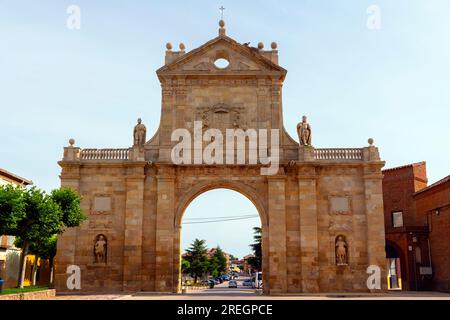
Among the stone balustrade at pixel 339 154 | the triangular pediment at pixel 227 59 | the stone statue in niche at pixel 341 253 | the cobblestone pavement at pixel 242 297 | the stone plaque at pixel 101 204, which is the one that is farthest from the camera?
the triangular pediment at pixel 227 59

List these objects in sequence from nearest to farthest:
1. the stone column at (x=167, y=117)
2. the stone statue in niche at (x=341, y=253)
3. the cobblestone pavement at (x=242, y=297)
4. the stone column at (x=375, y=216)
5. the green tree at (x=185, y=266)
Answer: the cobblestone pavement at (x=242, y=297) < the stone column at (x=375, y=216) < the stone statue in niche at (x=341, y=253) < the stone column at (x=167, y=117) < the green tree at (x=185, y=266)

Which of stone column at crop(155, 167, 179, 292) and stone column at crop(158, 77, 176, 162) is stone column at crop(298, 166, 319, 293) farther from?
stone column at crop(158, 77, 176, 162)

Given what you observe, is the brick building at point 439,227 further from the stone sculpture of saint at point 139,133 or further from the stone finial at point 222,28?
the stone sculpture of saint at point 139,133

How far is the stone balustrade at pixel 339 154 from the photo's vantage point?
99.8ft

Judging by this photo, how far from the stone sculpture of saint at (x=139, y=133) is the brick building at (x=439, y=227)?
19535mm

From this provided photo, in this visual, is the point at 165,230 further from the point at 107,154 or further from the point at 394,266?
the point at 394,266

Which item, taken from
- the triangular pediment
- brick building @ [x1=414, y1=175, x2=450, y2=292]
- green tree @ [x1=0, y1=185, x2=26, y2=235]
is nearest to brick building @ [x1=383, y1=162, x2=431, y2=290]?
brick building @ [x1=414, y1=175, x2=450, y2=292]

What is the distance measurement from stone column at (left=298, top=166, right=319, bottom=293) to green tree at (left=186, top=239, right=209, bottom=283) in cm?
4653

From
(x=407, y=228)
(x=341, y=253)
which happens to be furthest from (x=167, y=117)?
(x=407, y=228)

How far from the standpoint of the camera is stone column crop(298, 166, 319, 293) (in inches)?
1116

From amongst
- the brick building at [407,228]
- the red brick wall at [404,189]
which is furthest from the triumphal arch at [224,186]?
the red brick wall at [404,189]

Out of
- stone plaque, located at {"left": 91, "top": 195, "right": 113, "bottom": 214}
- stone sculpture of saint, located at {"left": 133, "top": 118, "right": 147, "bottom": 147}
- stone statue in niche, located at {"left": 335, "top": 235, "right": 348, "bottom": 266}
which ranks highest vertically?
stone sculpture of saint, located at {"left": 133, "top": 118, "right": 147, "bottom": 147}

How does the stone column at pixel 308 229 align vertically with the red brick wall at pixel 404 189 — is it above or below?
below

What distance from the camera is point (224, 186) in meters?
30.3
